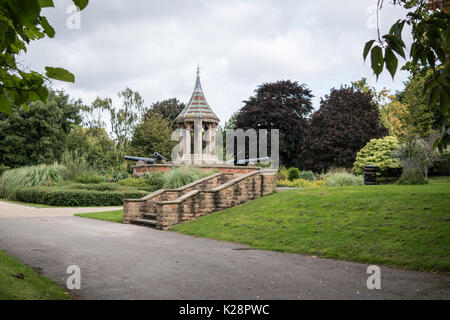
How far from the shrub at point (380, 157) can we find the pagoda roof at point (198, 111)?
35.4ft

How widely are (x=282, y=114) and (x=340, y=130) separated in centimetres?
952

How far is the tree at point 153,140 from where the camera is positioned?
40219mm

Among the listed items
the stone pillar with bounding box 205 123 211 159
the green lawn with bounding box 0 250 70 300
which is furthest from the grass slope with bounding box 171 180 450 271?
the stone pillar with bounding box 205 123 211 159

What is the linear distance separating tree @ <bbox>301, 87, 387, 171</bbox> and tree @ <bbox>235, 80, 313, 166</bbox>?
5.49 metres

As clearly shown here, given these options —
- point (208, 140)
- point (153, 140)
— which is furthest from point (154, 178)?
point (153, 140)

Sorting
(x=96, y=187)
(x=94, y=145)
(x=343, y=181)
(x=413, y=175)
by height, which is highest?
(x=94, y=145)

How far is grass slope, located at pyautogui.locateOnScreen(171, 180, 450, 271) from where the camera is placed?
7406 millimetres

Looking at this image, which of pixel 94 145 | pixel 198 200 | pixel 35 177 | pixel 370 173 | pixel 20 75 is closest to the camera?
pixel 20 75

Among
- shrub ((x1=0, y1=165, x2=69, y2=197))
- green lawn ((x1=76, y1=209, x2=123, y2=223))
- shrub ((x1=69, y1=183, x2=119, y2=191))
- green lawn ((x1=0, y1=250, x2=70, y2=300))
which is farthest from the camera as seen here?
shrub ((x1=0, y1=165, x2=69, y2=197))

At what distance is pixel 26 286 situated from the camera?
493 cm

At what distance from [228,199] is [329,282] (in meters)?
8.49

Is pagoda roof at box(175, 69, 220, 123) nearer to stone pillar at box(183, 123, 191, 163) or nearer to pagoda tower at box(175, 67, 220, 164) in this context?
pagoda tower at box(175, 67, 220, 164)

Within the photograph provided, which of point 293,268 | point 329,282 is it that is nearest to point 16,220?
point 293,268

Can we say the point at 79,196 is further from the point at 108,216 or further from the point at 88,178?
the point at 108,216
